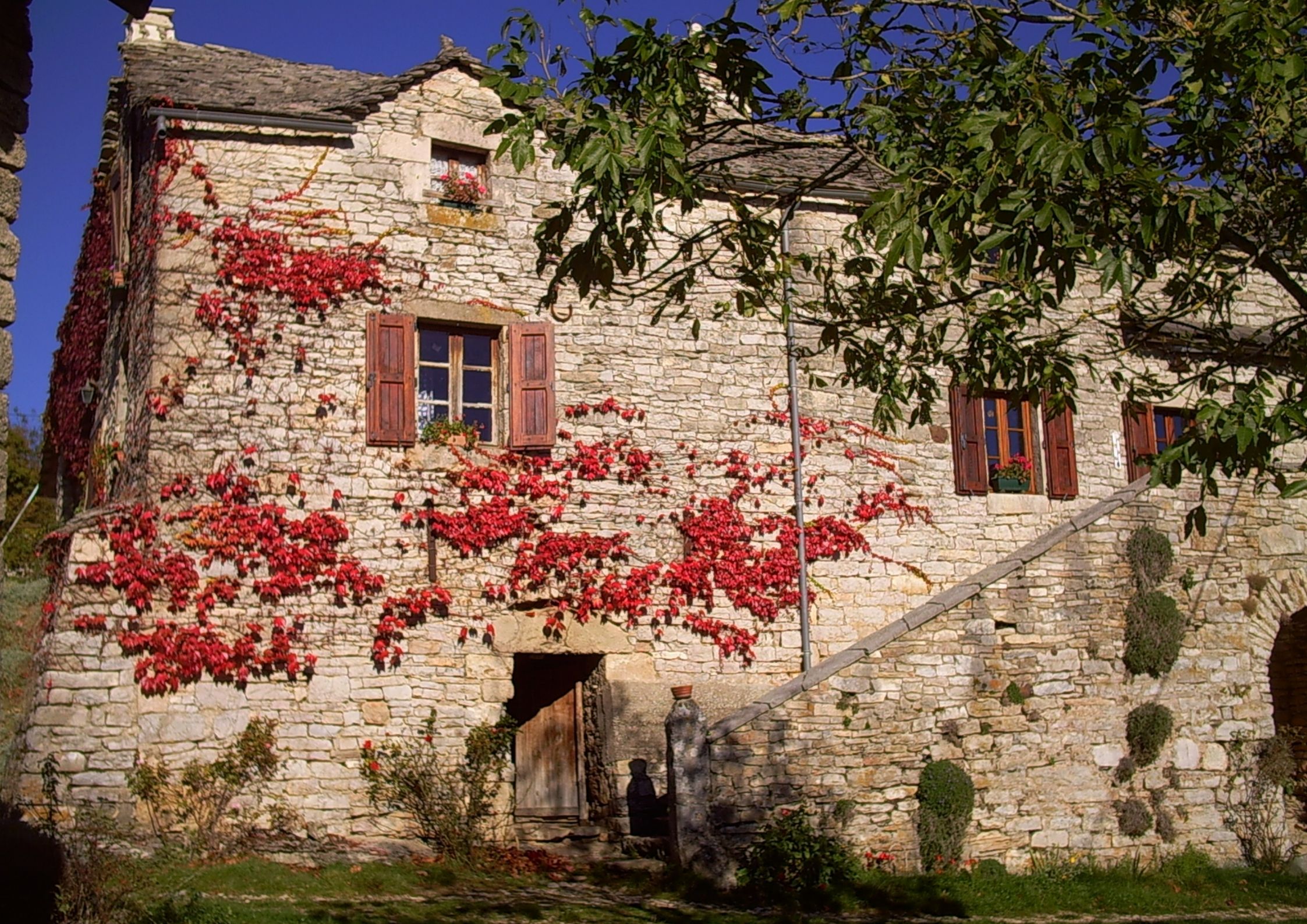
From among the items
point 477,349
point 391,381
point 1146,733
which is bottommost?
point 1146,733

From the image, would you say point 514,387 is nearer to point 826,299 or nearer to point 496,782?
point 496,782

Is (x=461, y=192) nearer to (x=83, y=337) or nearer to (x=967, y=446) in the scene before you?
(x=83, y=337)

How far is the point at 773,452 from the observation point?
13203mm

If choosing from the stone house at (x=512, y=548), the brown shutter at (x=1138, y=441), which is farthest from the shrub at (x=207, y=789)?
the brown shutter at (x=1138, y=441)

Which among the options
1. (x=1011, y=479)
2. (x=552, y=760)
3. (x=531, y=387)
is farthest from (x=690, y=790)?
(x=1011, y=479)

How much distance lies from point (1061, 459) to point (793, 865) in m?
6.59

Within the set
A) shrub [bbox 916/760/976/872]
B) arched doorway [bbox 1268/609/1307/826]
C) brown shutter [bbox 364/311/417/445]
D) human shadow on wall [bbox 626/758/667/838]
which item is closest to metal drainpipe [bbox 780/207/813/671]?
human shadow on wall [bbox 626/758/667/838]

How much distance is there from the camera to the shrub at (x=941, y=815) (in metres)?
10.6

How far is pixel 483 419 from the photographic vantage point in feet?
40.8

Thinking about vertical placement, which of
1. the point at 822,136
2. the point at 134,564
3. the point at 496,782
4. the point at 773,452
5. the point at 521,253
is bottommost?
the point at 496,782

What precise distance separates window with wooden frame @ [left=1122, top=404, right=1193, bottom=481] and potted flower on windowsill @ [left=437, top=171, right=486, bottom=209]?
7.69 meters

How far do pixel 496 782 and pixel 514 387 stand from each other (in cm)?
367

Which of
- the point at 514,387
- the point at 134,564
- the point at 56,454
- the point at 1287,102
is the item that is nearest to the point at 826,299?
the point at 1287,102

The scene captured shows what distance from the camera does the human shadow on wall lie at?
11.5m
